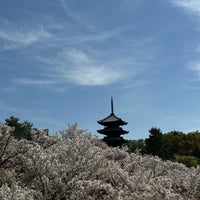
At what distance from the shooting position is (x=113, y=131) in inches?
2025

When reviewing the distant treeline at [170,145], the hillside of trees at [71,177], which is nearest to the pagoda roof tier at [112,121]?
the distant treeline at [170,145]

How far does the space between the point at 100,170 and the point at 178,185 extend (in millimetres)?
5995

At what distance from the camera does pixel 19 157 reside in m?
14.1

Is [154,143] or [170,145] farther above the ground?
[170,145]

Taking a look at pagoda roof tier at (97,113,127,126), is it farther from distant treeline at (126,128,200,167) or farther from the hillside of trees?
the hillside of trees

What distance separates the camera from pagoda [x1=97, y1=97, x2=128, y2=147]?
51.2m

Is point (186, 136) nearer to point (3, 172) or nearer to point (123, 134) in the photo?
point (123, 134)

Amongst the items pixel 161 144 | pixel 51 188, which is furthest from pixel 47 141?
pixel 161 144

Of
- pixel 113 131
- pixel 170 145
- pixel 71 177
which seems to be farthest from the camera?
pixel 170 145

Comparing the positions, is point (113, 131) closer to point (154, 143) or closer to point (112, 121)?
point (112, 121)

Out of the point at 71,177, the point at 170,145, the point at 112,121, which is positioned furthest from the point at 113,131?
the point at 71,177

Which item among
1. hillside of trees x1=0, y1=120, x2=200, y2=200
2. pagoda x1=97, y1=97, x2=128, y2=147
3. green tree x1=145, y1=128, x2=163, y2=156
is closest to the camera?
hillside of trees x1=0, y1=120, x2=200, y2=200

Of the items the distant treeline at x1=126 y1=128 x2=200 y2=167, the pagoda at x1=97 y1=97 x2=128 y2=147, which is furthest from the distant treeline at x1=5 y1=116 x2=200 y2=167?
the pagoda at x1=97 y1=97 x2=128 y2=147

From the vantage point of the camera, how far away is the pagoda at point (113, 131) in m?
51.2
